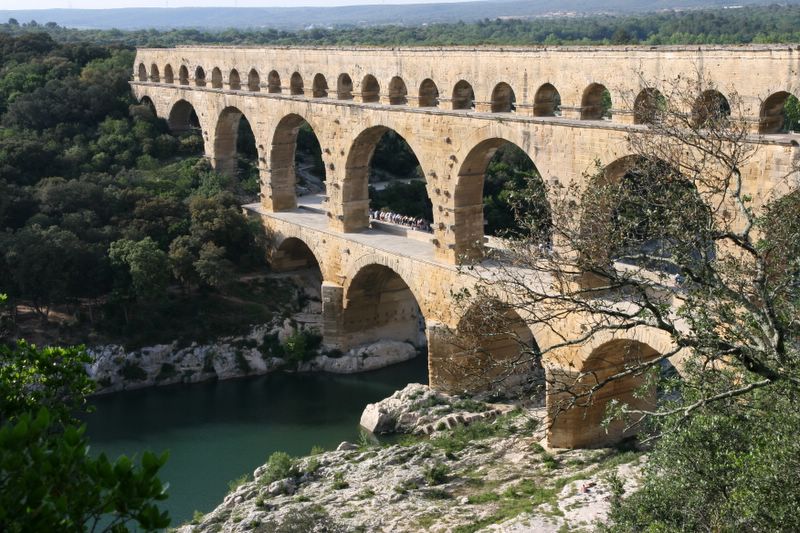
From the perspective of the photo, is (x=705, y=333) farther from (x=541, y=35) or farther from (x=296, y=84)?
(x=541, y=35)

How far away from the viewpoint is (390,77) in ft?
67.9

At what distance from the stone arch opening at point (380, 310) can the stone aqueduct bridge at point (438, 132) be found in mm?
39

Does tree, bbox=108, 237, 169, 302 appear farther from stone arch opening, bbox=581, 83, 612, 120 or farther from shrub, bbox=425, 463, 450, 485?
stone arch opening, bbox=581, 83, 612, 120

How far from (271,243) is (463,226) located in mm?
8148

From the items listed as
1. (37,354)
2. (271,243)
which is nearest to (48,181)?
(271,243)

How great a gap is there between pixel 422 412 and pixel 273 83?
1114 centimetres

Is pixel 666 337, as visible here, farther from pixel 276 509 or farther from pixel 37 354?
pixel 37 354

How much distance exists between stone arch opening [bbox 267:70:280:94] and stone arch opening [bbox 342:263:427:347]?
644 centimetres

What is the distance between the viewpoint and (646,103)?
48.9 feet

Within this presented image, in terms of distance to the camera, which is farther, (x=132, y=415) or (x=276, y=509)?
(x=132, y=415)

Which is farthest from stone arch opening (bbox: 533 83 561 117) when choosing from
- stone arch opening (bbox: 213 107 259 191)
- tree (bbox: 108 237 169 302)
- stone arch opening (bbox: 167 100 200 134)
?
stone arch opening (bbox: 167 100 200 134)

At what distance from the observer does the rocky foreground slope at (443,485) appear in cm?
1384

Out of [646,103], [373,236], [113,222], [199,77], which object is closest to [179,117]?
[199,77]

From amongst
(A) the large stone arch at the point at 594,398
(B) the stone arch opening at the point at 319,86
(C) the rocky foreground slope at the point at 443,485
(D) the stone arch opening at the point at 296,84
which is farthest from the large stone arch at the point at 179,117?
Answer: (A) the large stone arch at the point at 594,398
